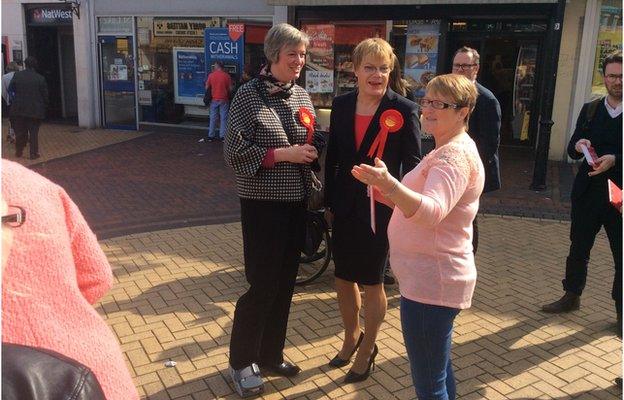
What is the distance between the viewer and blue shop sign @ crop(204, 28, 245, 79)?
41.7ft

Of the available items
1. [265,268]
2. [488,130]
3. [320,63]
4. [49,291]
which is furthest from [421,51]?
[49,291]

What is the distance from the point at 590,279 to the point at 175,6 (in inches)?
439

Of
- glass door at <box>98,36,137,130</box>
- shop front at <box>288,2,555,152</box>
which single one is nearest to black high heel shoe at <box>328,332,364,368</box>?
shop front at <box>288,2,555,152</box>

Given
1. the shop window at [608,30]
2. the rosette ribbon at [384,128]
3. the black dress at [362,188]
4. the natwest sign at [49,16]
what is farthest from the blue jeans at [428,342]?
the natwest sign at [49,16]

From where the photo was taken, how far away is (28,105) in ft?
34.4

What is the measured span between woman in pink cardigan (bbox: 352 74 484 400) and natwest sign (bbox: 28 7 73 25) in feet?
49.2

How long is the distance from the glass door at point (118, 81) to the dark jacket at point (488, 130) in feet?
38.5

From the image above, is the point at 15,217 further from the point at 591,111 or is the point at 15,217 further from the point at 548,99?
the point at 548,99

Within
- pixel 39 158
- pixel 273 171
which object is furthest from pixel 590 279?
pixel 39 158

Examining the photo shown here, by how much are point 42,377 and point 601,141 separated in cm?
380

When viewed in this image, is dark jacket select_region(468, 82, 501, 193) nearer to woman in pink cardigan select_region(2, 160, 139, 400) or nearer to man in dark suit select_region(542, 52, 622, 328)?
man in dark suit select_region(542, 52, 622, 328)

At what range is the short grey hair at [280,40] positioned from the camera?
9.25 ft

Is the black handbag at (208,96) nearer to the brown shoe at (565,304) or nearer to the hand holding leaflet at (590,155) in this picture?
the brown shoe at (565,304)

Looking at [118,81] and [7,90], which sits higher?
[118,81]
